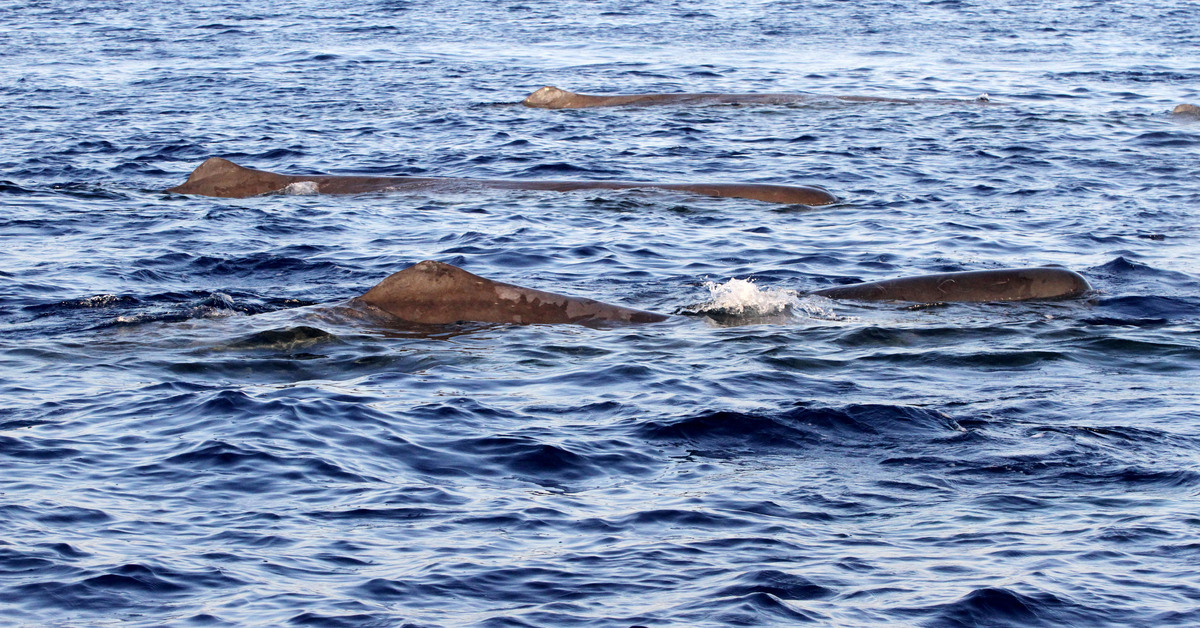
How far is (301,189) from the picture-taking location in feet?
65.5

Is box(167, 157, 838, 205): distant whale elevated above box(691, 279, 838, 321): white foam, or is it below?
below

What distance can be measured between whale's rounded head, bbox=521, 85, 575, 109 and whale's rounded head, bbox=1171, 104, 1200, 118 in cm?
1124

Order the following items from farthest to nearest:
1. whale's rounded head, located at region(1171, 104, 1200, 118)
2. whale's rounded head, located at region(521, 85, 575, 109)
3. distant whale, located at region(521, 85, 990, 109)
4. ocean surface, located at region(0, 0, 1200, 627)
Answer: whale's rounded head, located at region(521, 85, 575, 109) → distant whale, located at region(521, 85, 990, 109) → whale's rounded head, located at region(1171, 104, 1200, 118) → ocean surface, located at region(0, 0, 1200, 627)

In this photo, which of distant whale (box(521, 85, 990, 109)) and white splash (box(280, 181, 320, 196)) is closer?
white splash (box(280, 181, 320, 196))

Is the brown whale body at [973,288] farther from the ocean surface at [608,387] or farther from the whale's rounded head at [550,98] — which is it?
the whale's rounded head at [550,98]

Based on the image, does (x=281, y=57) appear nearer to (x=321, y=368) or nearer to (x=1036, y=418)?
(x=321, y=368)

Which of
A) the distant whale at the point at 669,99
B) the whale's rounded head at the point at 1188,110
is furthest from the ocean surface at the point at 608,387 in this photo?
the distant whale at the point at 669,99

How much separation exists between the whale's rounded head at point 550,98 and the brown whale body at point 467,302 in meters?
15.8

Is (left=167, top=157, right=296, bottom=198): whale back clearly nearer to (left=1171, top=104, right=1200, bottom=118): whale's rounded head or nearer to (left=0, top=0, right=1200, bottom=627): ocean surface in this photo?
(left=0, top=0, right=1200, bottom=627): ocean surface

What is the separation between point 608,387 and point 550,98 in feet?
59.6

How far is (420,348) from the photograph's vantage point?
11773mm

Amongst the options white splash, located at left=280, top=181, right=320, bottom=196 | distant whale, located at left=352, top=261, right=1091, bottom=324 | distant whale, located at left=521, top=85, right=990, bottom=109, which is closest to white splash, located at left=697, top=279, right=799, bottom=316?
distant whale, located at left=352, top=261, right=1091, bottom=324

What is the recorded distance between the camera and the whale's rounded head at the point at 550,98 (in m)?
28.3

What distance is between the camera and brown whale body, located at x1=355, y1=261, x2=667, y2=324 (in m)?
12.5
